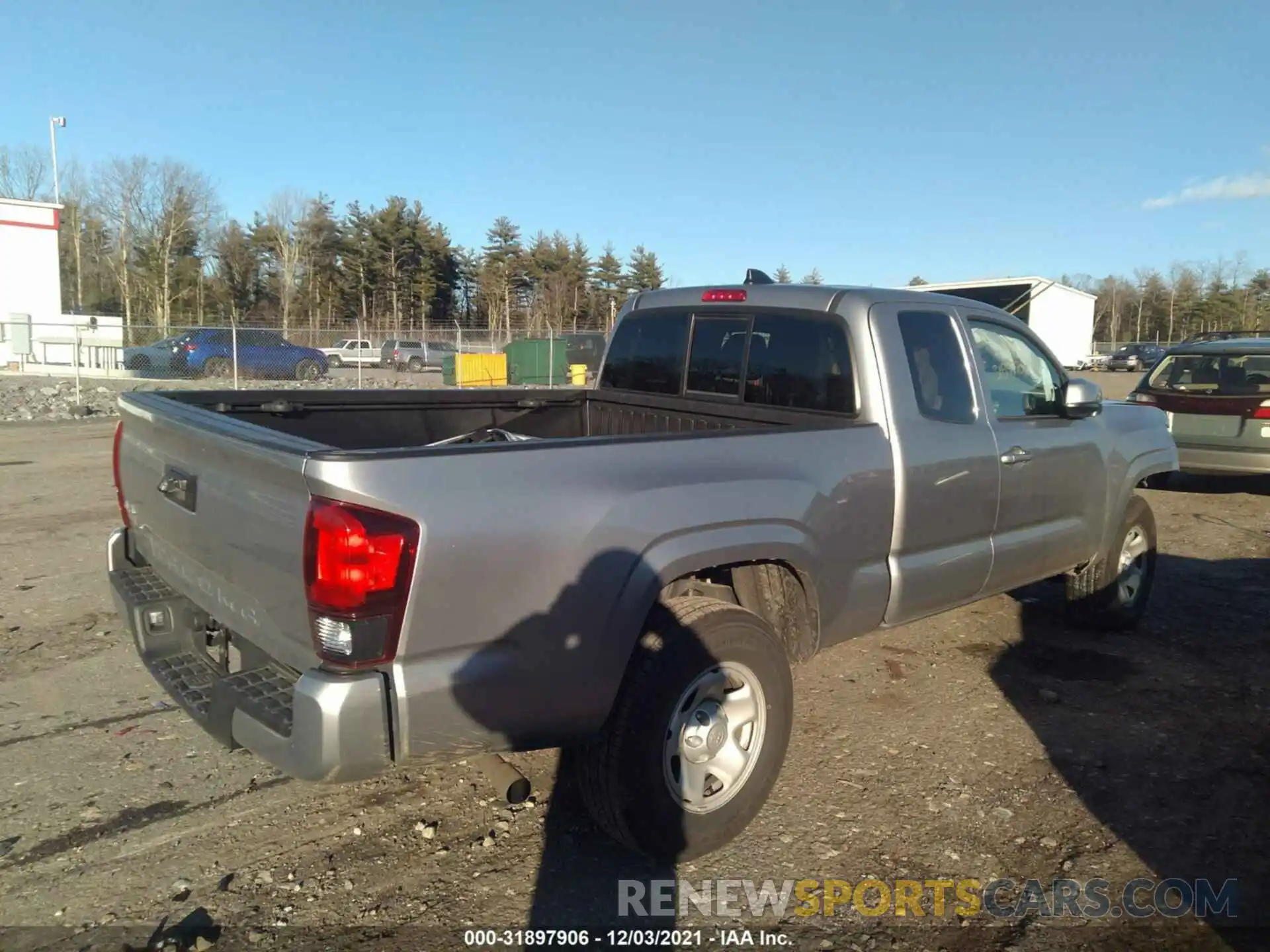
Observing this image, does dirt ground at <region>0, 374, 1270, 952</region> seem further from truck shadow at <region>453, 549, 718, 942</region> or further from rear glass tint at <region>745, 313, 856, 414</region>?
rear glass tint at <region>745, 313, 856, 414</region>

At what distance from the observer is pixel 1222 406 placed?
9719 mm

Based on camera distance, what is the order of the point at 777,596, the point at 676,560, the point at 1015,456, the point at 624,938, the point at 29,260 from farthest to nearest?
the point at 29,260
the point at 1015,456
the point at 777,596
the point at 676,560
the point at 624,938

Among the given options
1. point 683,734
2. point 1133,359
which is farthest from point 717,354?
point 1133,359

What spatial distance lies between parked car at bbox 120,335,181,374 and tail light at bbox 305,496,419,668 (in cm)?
2433

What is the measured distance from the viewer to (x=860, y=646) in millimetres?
5320

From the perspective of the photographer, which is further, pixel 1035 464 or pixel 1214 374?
pixel 1214 374

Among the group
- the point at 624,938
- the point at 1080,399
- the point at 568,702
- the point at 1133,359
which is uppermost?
the point at 1133,359

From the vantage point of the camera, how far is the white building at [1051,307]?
85.7 feet

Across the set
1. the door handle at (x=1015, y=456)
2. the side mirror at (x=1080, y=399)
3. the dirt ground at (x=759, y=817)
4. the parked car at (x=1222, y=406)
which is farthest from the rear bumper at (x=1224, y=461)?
the door handle at (x=1015, y=456)

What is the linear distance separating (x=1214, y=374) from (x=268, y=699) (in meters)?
10.7

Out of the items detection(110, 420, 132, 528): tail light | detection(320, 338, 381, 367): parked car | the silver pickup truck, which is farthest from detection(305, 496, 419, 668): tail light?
detection(320, 338, 381, 367): parked car

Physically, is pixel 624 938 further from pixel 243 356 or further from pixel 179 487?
pixel 243 356

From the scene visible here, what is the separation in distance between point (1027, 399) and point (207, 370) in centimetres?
2307

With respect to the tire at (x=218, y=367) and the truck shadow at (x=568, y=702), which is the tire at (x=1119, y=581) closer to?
the truck shadow at (x=568, y=702)
